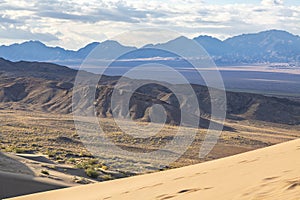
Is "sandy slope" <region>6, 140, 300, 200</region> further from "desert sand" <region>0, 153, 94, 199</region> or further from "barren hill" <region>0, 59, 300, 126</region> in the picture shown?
"barren hill" <region>0, 59, 300, 126</region>

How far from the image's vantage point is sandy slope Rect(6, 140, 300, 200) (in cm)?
727

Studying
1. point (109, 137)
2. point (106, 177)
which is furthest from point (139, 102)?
point (106, 177)

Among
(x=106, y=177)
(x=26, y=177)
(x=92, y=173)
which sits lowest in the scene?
(x=106, y=177)

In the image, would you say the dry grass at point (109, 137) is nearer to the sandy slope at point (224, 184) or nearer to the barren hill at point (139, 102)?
the barren hill at point (139, 102)

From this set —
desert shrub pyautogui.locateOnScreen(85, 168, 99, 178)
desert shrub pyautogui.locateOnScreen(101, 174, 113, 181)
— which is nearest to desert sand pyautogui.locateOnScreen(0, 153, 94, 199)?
desert shrub pyautogui.locateOnScreen(85, 168, 99, 178)

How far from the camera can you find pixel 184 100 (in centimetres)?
7994

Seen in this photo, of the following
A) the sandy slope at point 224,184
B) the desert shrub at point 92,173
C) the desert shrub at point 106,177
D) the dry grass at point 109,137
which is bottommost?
the dry grass at point 109,137

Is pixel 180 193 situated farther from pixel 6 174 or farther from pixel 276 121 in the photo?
pixel 276 121

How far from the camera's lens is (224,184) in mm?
8320

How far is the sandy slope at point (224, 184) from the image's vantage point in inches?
286

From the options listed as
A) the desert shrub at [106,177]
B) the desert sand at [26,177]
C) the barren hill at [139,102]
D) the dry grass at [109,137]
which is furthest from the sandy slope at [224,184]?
the barren hill at [139,102]

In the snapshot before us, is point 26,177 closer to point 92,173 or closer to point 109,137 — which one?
point 92,173

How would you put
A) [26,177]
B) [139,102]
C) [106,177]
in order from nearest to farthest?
1. [26,177]
2. [106,177]
3. [139,102]

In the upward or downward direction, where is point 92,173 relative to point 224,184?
downward
